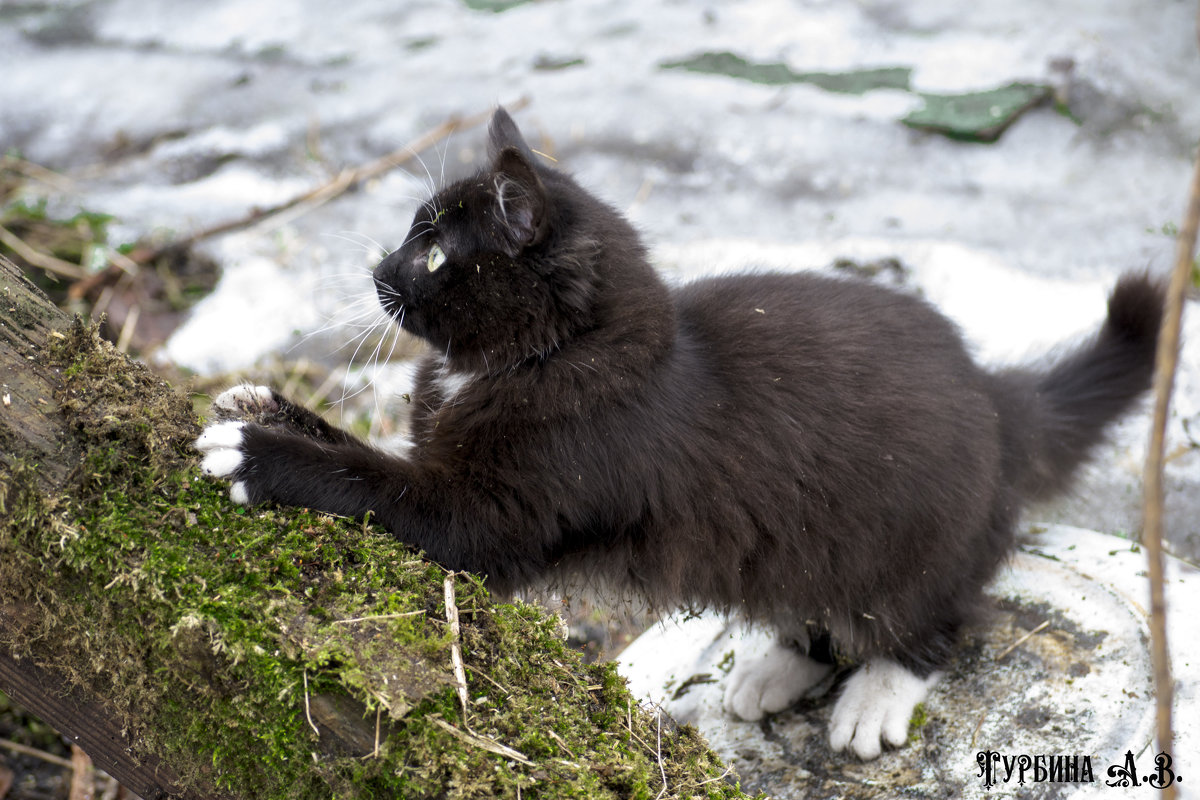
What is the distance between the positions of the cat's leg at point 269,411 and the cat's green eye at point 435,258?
19.2 inches

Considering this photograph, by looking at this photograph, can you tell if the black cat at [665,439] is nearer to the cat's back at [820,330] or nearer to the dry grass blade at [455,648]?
the cat's back at [820,330]

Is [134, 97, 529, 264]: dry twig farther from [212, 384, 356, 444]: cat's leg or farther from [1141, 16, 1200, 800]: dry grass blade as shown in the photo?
[1141, 16, 1200, 800]: dry grass blade

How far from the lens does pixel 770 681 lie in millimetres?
3029

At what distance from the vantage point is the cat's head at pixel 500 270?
235 centimetres

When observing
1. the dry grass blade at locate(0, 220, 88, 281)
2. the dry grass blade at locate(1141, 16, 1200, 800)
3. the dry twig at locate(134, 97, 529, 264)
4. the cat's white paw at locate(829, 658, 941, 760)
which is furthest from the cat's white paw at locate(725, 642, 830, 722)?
the dry grass blade at locate(0, 220, 88, 281)

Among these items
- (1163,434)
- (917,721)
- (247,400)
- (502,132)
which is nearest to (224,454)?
(247,400)

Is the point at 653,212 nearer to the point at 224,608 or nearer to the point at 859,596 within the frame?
the point at 859,596

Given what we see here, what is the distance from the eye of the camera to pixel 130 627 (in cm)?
172

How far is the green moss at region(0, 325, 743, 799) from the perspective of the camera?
165 cm

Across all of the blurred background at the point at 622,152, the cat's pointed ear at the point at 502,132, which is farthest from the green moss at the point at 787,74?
the cat's pointed ear at the point at 502,132

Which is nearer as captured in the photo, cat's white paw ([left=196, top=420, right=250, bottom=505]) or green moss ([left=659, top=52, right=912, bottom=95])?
cat's white paw ([left=196, top=420, right=250, bottom=505])

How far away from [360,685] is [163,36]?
6.97 m

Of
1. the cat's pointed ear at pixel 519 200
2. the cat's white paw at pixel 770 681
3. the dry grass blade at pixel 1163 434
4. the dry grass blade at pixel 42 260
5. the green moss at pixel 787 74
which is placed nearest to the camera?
the dry grass blade at pixel 1163 434

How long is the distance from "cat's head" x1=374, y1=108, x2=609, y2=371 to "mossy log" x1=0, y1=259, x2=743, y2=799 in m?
0.68
